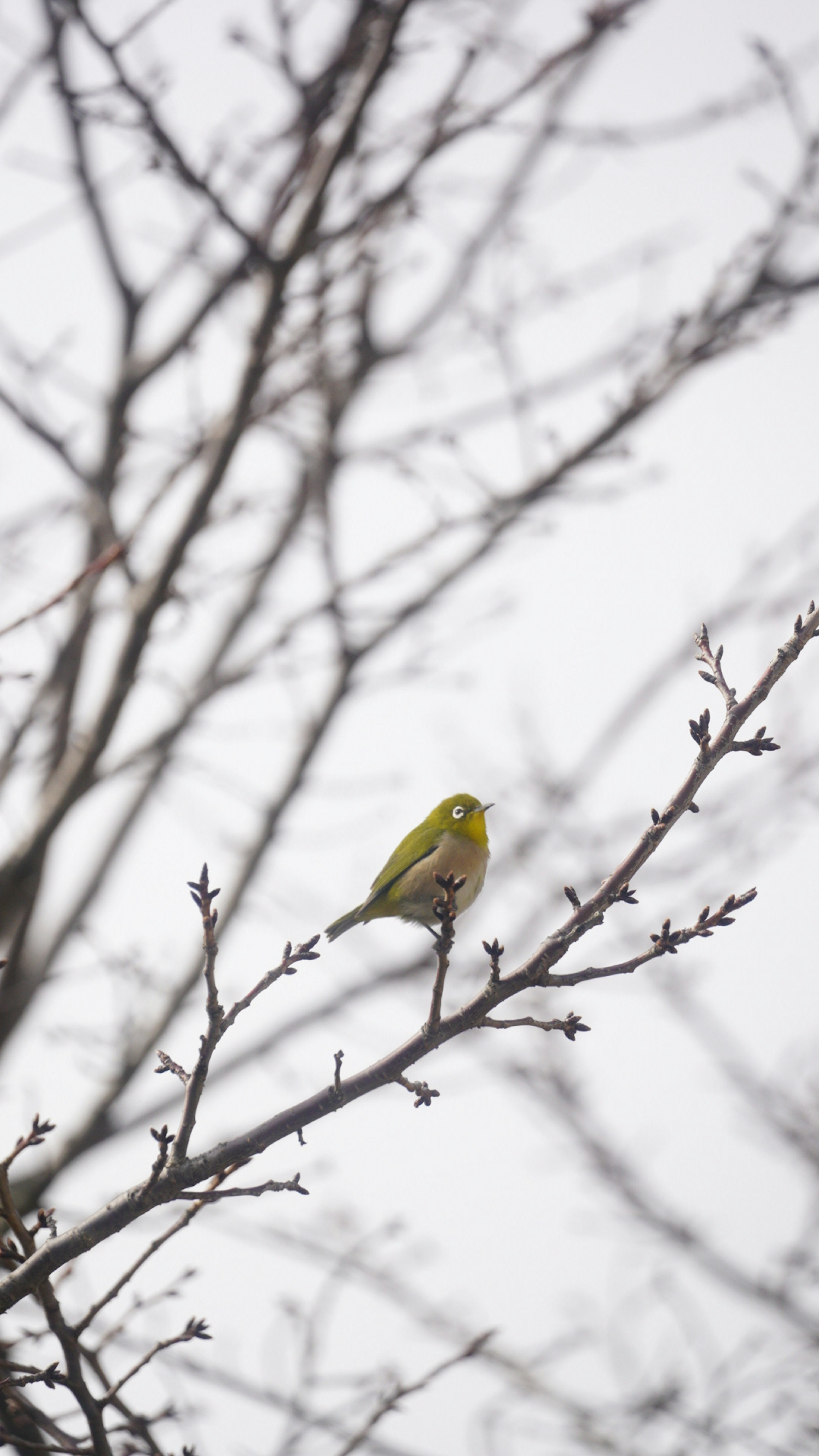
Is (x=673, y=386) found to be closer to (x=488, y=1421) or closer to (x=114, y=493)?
(x=114, y=493)

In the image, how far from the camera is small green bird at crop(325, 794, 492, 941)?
360 centimetres

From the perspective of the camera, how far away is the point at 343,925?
149 inches

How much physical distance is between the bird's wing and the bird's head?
66 millimetres

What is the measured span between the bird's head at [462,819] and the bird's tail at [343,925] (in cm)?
42

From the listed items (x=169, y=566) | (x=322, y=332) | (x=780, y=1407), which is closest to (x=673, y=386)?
(x=322, y=332)

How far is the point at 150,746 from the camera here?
662 cm

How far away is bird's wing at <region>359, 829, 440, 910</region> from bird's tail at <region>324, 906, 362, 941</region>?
4 centimetres

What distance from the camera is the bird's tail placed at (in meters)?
3.76

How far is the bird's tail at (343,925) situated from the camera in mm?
3756

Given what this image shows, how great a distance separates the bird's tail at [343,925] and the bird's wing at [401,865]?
0.14ft

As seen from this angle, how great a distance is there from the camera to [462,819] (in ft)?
12.3

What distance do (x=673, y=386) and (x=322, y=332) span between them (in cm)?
211

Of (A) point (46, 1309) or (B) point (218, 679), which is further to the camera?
(B) point (218, 679)

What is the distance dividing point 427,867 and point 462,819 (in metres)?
0.24
